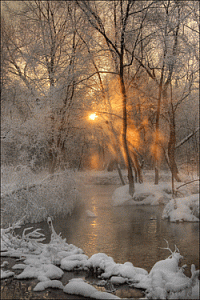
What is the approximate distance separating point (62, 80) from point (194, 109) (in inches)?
550

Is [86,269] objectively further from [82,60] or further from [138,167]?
[138,167]

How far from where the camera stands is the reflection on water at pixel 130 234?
741cm

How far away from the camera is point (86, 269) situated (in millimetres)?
6277

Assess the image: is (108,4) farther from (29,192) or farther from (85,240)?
(85,240)

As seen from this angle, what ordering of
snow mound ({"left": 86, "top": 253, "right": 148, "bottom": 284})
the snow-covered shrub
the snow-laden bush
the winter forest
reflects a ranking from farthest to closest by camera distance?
the snow-laden bush, the winter forest, snow mound ({"left": 86, "top": 253, "right": 148, "bottom": 284}), the snow-covered shrub

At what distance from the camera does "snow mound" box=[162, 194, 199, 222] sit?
441 inches

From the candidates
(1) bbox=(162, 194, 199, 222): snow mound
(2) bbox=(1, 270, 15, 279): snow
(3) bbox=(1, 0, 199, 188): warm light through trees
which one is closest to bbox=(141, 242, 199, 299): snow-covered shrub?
(2) bbox=(1, 270, 15, 279): snow

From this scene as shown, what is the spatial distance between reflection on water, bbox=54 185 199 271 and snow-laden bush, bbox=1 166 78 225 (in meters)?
0.58

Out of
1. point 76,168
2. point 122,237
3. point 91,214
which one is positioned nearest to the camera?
point 122,237

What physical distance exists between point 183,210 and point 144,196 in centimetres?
382

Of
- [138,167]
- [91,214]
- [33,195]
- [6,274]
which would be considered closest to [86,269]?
[6,274]

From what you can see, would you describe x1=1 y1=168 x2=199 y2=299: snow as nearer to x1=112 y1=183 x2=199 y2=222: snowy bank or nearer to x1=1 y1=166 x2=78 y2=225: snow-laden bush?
x1=1 y1=166 x2=78 y2=225: snow-laden bush

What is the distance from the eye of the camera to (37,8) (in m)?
17.1

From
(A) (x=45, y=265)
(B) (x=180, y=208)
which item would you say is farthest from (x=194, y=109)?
(A) (x=45, y=265)
